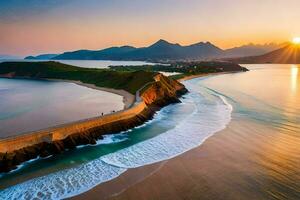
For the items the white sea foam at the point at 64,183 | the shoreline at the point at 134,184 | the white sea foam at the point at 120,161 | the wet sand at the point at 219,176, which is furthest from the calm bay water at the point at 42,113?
the wet sand at the point at 219,176

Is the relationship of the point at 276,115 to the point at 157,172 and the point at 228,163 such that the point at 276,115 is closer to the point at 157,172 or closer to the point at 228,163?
the point at 228,163

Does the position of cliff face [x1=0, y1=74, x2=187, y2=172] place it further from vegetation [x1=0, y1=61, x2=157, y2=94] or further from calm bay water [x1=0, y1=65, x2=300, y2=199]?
vegetation [x1=0, y1=61, x2=157, y2=94]

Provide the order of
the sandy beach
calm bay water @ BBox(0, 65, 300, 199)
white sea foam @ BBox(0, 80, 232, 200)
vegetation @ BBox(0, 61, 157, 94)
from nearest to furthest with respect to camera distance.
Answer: the sandy beach
white sea foam @ BBox(0, 80, 232, 200)
calm bay water @ BBox(0, 65, 300, 199)
vegetation @ BBox(0, 61, 157, 94)

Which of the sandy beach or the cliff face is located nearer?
the sandy beach

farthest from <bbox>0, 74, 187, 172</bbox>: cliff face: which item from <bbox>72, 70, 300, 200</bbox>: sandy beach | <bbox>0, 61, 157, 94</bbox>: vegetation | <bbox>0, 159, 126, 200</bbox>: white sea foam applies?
<bbox>0, 61, 157, 94</bbox>: vegetation

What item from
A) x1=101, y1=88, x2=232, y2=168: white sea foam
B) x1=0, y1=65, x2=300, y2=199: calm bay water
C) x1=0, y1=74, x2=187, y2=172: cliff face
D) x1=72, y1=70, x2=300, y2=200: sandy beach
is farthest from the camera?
x1=101, y1=88, x2=232, y2=168: white sea foam

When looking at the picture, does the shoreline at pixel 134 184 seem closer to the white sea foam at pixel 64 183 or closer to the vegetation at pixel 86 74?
the white sea foam at pixel 64 183

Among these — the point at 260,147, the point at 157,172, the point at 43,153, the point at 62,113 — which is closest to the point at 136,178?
the point at 157,172

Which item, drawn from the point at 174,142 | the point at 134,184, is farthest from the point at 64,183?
the point at 174,142
